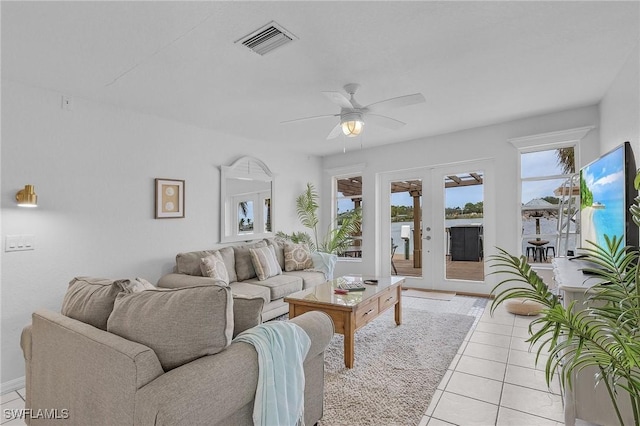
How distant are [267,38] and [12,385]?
135 inches

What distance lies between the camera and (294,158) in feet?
19.3

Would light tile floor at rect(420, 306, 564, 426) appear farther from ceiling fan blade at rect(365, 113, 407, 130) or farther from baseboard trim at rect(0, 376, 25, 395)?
baseboard trim at rect(0, 376, 25, 395)

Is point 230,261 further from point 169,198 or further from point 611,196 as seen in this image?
point 611,196

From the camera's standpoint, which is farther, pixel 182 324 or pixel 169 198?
pixel 169 198

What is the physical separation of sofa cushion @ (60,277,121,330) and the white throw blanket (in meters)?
0.69

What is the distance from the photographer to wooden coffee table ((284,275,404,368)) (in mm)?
2713

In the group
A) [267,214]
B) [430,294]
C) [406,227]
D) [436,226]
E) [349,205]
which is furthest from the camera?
[349,205]

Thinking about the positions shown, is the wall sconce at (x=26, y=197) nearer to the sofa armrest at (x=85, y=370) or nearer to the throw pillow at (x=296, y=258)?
the sofa armrest at (x=85, y=370)

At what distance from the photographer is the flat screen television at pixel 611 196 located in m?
2.12

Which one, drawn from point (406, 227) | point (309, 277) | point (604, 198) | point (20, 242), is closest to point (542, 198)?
point (406, 227)

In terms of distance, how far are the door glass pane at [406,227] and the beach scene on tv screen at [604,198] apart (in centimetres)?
274

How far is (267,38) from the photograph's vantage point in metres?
2.25

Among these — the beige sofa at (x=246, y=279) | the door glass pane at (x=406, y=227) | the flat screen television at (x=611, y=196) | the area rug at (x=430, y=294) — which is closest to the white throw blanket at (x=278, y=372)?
the beige sofa at (x=246, y=279)

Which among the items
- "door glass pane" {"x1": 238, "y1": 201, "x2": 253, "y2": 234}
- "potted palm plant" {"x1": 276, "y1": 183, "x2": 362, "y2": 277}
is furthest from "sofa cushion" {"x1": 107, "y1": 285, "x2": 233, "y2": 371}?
"potted palm plant" {"x1": 276, "y1": 183, "x2": 362, "y2": 277}
